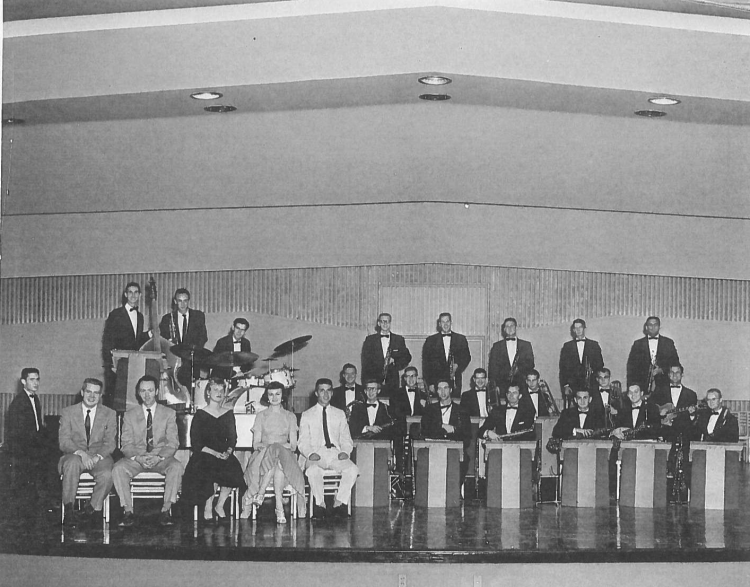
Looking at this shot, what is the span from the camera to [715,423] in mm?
9406

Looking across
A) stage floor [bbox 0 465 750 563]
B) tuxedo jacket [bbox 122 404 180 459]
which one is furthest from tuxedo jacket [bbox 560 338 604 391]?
tuxedo jacket [bbox 122 404 180 459]

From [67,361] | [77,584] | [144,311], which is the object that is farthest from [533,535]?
[67,361]

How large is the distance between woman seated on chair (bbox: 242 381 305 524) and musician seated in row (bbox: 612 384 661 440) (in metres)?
3.19

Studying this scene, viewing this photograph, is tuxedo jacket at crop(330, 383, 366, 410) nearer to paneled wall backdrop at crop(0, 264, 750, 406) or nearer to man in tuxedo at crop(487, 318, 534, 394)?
paneled wall backdrop at crop(0, 264, 750, 406)

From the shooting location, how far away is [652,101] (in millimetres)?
9102

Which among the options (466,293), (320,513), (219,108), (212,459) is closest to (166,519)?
(212,459)

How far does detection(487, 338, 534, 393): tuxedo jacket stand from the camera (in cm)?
1124

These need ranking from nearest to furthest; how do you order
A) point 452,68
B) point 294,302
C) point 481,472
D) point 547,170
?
point 452,68
point 481,472
point 547,170
point 294,302

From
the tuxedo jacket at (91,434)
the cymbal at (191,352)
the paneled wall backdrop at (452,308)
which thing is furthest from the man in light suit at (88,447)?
the paneled wall backdrop at (452,308)

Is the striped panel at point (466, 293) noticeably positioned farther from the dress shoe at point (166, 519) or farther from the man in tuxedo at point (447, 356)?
the dress shoe at point (166, 519)

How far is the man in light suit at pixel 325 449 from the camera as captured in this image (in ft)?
27.0

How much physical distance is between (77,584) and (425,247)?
6.32 m

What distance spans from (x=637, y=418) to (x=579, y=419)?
56 centimetres

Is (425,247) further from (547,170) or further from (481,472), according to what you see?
(481,472)
